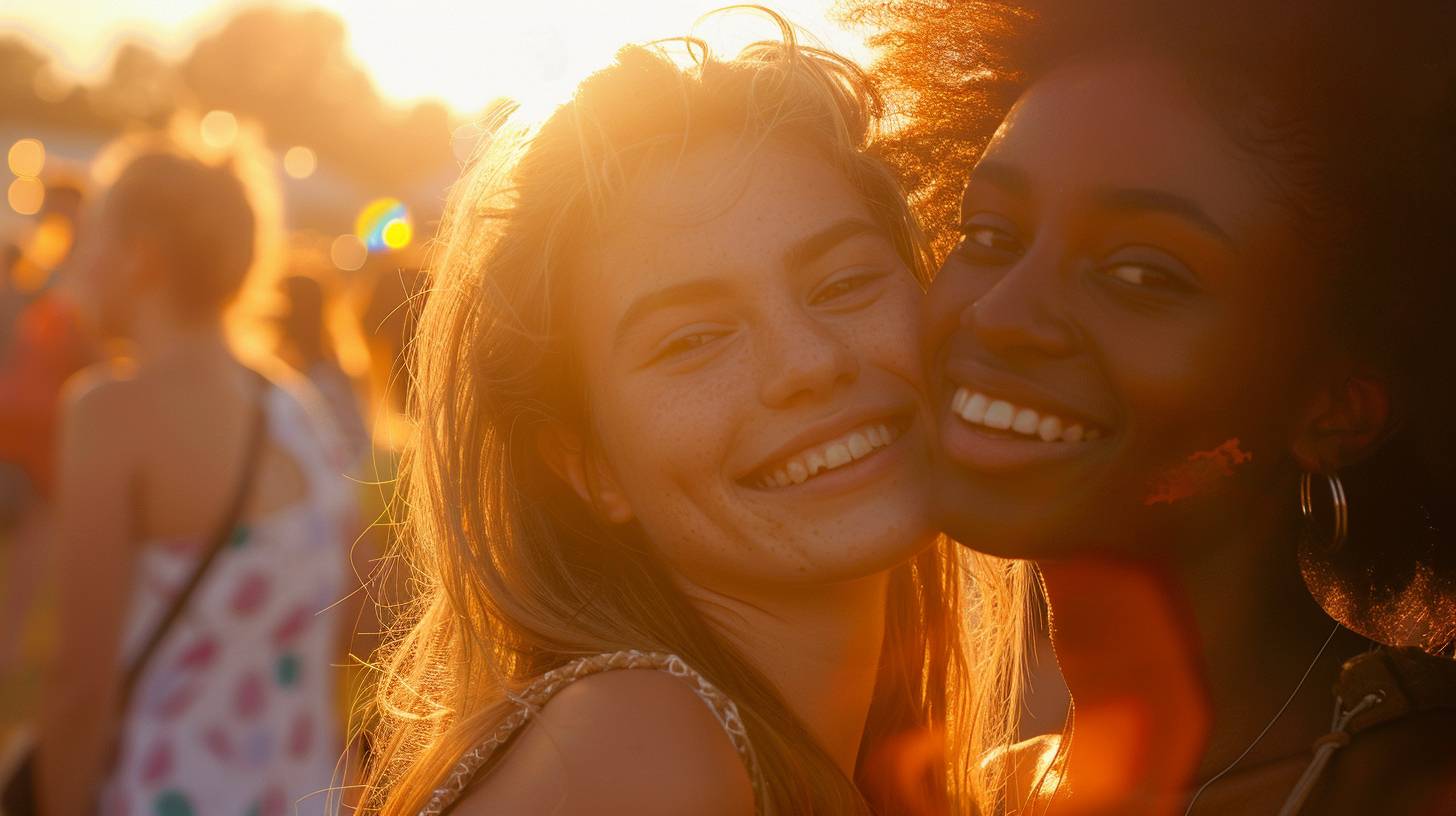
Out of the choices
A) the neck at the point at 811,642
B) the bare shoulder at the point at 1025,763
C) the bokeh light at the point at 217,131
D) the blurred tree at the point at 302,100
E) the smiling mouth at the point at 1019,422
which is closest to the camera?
the smiling mouth at the point at 1019,422

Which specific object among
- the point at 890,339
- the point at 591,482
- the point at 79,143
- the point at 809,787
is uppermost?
the point at 890,339

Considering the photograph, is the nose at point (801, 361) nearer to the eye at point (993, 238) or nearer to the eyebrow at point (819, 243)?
the eyebrow at point (819, 243)

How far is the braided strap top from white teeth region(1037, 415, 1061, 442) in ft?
2.29

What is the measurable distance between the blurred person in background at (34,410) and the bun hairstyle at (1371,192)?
870cm

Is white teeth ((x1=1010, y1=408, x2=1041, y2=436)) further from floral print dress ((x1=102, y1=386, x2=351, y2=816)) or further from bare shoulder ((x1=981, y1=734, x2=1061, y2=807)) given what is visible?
floral print dress ((x1=102, y1=386, x2=351, y2=816))

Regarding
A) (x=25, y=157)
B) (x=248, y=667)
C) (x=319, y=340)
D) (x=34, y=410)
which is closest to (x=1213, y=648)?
(x=248, y=667)

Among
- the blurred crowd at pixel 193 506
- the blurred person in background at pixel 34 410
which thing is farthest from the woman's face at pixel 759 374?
the blurred person in background at pixel 34 410

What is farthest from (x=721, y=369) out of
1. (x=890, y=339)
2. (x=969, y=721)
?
(x=969, y=721)

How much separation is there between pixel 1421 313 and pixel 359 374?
696 cm

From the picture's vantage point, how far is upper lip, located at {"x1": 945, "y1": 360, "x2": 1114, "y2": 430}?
2377mm

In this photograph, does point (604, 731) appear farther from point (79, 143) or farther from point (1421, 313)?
point (79, 143)

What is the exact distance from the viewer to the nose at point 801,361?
272 cm

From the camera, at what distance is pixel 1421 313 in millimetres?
2266

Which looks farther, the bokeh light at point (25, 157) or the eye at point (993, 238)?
the bokeh light at point (25, 157)
